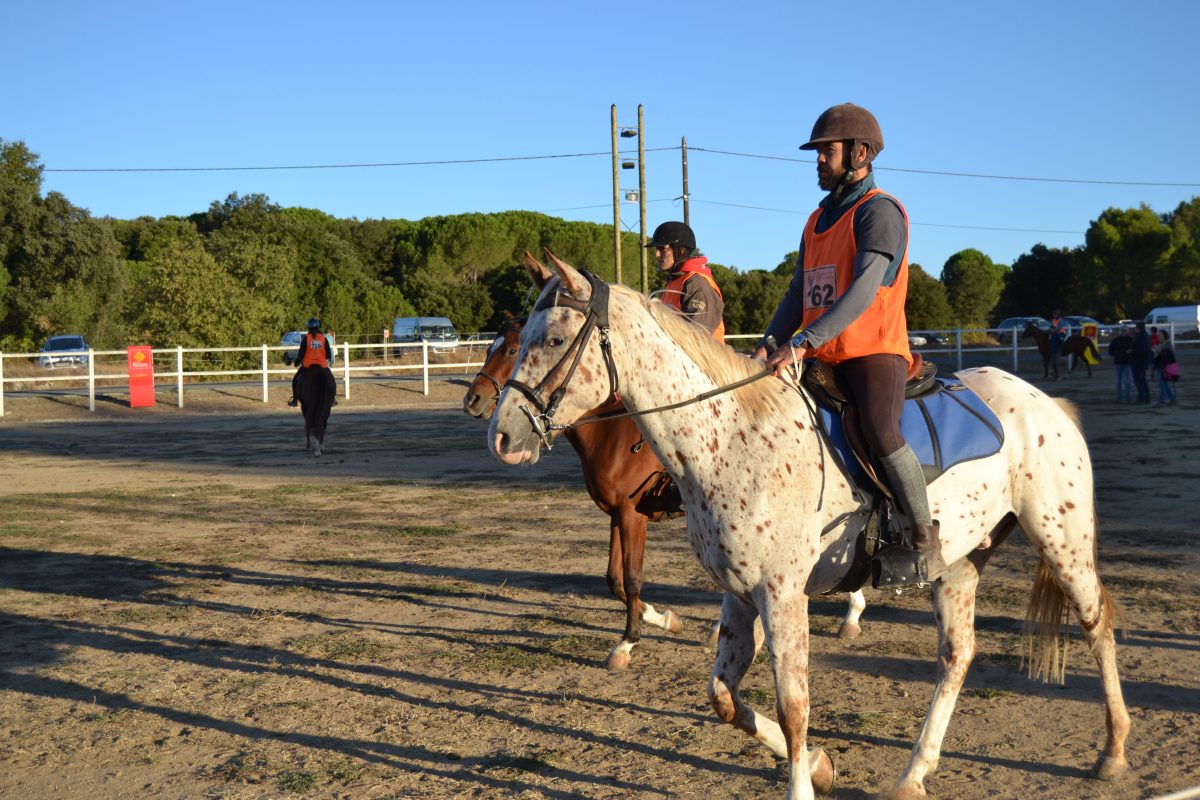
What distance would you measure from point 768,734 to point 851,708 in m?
1.17

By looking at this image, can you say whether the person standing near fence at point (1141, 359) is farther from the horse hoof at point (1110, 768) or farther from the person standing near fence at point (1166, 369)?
the horse hoof at point (1110, 768)

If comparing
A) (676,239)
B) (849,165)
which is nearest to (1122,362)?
(676,239)

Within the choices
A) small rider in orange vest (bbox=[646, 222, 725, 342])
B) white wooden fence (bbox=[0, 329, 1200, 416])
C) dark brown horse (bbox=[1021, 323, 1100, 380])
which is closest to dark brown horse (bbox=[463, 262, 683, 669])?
small rider in orange vest (bbox=[646, 222, 725, 342])

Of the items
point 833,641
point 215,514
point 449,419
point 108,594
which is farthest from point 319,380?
point 833,641

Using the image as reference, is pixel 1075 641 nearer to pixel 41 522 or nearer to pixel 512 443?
pixel 512 443

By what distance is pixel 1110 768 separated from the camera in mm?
4289

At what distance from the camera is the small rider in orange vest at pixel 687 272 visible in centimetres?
635

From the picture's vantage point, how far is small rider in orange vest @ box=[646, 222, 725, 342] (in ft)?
20.8

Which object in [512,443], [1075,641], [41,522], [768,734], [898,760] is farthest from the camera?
[41,522]

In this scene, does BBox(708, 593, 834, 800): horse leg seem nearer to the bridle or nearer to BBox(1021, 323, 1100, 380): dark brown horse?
the bridle

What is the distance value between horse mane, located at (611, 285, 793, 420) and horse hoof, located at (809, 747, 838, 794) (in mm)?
1328

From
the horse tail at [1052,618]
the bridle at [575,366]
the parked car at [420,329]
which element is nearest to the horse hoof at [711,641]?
the horse tail at [1052,618]

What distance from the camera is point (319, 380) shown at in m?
17.4

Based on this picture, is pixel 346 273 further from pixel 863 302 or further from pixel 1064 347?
pixel 863 302
